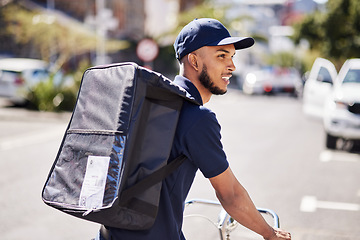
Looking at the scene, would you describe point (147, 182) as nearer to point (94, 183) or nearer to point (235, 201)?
point (94, 183)

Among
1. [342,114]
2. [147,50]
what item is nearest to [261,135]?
[342,114]

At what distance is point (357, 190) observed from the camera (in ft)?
23.9

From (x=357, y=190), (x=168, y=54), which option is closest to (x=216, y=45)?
(x=357, y=190)

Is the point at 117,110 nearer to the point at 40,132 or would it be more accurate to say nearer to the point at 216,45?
the point at 216,45


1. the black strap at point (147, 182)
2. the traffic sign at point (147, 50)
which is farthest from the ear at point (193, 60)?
the traffic sign at point (147, 50)

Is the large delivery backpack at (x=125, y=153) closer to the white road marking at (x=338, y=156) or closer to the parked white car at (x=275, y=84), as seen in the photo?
the white road marking at (x=338, y=156)

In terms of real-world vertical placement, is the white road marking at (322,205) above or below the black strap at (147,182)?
below

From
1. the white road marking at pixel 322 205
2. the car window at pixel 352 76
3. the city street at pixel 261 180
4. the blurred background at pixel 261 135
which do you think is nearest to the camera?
the city street at pixel 261 180

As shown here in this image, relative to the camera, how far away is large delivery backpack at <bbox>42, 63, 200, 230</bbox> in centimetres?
174

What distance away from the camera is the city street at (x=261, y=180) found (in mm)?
5441

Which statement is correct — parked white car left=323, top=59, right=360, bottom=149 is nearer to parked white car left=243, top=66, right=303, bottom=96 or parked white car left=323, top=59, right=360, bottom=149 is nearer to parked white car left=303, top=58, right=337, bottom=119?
parked white car left=303, top=58, right=337, bottom=119

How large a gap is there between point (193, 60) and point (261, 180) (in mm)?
5943

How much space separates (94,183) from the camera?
176cm

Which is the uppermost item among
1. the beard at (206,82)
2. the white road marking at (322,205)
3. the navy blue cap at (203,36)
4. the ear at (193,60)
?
the navy blue cap at (203,36)
